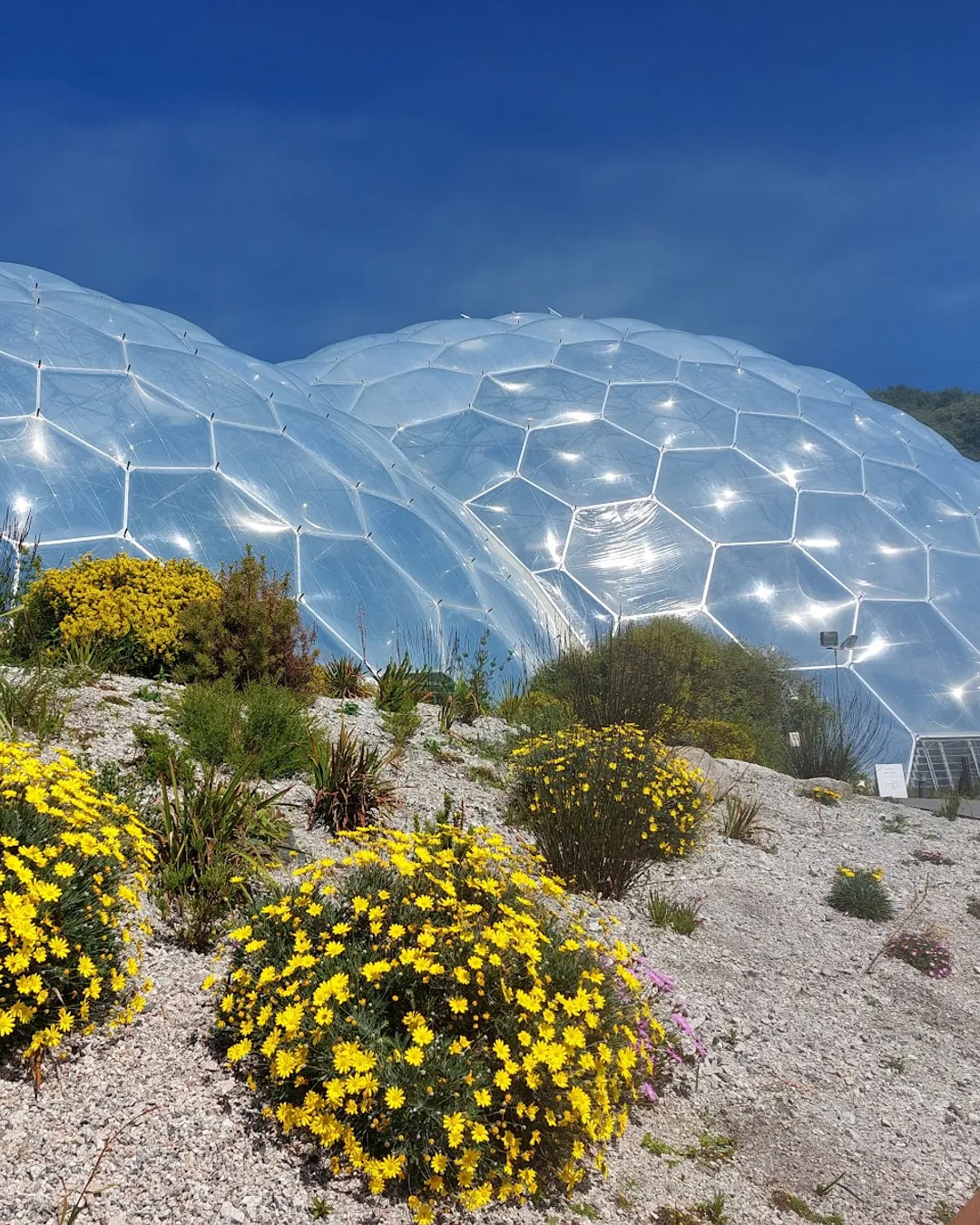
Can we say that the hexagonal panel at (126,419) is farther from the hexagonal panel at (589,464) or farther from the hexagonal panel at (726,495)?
the hexagonal panel at (726,495)

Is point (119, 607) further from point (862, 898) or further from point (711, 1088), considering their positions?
point (862, 898)

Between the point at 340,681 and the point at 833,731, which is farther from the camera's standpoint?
the point at 833,731

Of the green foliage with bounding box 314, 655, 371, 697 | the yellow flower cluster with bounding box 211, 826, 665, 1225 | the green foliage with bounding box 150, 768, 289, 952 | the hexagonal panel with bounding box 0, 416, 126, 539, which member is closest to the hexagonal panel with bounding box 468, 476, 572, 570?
the green foliage with bounding box 314, 655, 371, 697

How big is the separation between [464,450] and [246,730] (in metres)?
12.9

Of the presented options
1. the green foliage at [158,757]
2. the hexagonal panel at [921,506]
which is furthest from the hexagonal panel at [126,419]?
the hexagonal panel at [921,506]

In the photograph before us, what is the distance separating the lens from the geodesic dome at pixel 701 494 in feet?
51.5

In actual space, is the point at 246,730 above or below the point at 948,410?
below

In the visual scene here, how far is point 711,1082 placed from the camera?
3.85 m

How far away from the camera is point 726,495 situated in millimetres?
17562

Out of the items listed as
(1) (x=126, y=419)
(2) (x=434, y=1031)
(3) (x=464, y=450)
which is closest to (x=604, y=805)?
(2) (x=434, y=1031)

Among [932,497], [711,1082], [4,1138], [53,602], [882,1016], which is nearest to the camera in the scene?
[4,1138]

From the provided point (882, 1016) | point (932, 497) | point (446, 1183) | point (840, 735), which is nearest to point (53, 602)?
point (446, 1183)

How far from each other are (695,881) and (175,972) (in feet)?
12.8

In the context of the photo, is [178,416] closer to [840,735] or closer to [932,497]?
[840,735]
